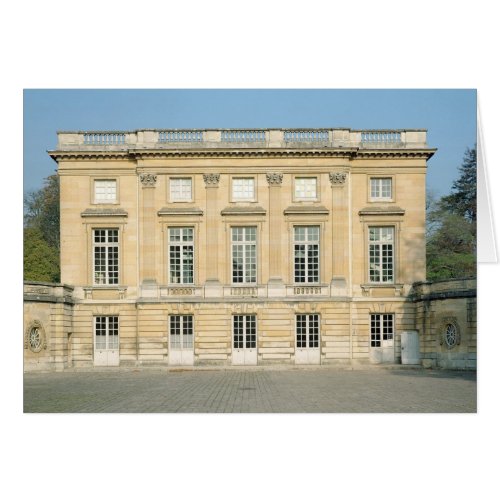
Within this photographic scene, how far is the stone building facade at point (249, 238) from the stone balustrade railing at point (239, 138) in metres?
0.04

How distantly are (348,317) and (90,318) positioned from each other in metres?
8.86

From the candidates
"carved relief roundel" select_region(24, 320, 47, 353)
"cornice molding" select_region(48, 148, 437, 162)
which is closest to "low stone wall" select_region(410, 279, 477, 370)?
"cornice molding" select_region(48, 148, 437, 162)

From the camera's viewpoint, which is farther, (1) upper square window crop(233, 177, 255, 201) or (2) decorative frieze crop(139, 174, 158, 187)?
(1) upper square window crop(233, 177, 255, 201)

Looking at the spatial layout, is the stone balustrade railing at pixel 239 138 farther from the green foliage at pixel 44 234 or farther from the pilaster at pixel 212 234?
the green foliage at pixel 44 234

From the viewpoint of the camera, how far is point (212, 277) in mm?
25594

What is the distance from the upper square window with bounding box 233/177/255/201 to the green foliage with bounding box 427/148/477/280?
6334 millimetres

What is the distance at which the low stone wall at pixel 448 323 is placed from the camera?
66.3 ft

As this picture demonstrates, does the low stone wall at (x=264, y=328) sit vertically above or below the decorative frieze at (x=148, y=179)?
below

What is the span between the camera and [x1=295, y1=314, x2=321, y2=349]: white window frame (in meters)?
25.5

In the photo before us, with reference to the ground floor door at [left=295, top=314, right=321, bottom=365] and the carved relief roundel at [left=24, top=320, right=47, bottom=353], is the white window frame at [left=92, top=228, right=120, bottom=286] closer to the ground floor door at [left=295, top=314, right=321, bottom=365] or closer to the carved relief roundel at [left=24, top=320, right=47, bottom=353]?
the carved relief roundel at [left=24, top=320, right=47, bottom=353]

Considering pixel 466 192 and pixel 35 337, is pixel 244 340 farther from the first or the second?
pixel 466 192

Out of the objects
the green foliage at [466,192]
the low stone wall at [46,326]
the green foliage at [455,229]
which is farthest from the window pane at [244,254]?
the green foliage at [466,192]

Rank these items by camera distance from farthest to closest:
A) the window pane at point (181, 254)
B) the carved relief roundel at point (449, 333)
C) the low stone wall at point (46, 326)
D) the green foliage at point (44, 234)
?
1. the window pane at point (181, 254)
2. the carved relief roundel at point (449, 333)
3. the low stone wall at point (46, 326)
4. the green foliage at point (44, 234)
